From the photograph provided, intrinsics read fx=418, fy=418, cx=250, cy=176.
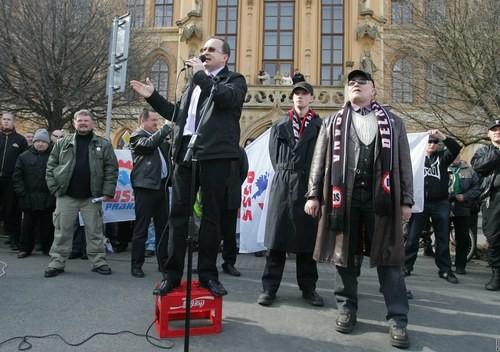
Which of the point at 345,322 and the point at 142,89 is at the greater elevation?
the point at 142,89

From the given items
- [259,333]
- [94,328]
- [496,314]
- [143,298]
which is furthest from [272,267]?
[496,314]

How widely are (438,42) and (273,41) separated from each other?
19.3 m

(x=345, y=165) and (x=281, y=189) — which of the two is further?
(x=281, y=189)

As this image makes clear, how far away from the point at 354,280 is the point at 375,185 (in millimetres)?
907

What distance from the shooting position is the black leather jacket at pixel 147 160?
574 centimetres

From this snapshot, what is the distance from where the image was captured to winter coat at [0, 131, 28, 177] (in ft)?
25.2

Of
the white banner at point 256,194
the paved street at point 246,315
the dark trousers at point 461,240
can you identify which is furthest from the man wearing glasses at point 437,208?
the dark trousers at point 461,240

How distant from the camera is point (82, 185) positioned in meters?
5.68

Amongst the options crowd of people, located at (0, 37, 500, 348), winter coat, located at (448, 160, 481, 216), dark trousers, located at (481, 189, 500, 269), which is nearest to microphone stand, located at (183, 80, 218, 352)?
crowd of people, located at (0, 37, 500, 348)

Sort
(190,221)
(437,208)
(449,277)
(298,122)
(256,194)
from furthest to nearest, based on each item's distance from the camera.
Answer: (256,194)
(437,208)
(449,277)
(298,122)
(190,221)

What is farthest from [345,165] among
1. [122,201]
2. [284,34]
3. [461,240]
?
[284,34]

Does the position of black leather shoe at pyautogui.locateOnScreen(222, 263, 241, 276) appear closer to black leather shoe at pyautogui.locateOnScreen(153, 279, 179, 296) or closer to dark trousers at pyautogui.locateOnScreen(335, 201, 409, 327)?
dark trousers at pyautogui.locateOnScreen(335, 201, 409, 327)

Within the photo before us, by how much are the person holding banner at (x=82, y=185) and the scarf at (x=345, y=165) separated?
342cm

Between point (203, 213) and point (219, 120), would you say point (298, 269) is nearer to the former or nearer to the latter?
point (203, 213)
